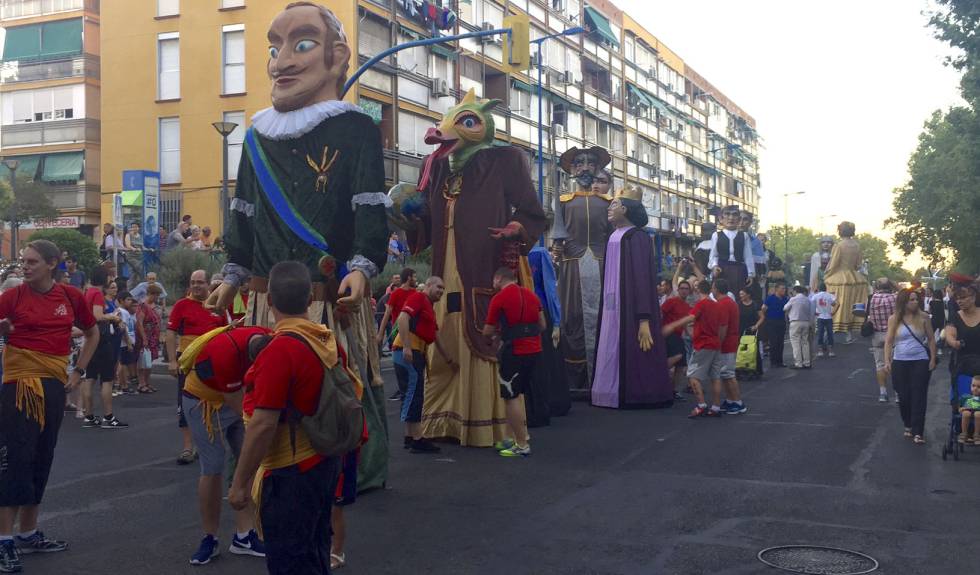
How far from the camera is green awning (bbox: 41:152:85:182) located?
42188mm

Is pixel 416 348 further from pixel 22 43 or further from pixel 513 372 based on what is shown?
pixel 22 43

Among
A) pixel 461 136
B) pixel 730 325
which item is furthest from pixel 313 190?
pixel 730 325

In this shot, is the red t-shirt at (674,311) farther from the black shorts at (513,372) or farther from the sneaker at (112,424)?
the sneaker at (112,424)

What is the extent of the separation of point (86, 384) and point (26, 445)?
21.2 feet

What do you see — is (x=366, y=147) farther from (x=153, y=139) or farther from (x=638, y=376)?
Result: (x=153, y=139)

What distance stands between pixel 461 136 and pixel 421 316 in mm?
1802

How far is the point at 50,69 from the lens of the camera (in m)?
Result: 43.4

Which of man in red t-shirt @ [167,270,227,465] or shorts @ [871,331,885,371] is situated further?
shorts @ [871,331,885,371]

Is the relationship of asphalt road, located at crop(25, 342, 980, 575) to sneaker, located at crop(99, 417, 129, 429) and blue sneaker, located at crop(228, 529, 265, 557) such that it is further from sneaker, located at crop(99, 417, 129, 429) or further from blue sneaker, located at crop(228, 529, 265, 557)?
sneaker, located at crop(99, 417, 129, 429)

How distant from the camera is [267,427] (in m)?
A: 3.75

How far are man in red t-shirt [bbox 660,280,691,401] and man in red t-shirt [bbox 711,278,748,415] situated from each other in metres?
0.78

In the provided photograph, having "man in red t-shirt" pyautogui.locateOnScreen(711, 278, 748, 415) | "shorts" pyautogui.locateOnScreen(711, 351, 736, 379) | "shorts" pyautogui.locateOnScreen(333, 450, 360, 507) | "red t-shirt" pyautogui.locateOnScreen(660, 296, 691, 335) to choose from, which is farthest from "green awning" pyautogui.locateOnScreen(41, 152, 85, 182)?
"shorts" pyautogui.locateOnScreen(333, 450, 360, 507)

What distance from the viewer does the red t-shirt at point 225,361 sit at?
174 inches

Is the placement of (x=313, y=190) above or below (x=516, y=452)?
above
